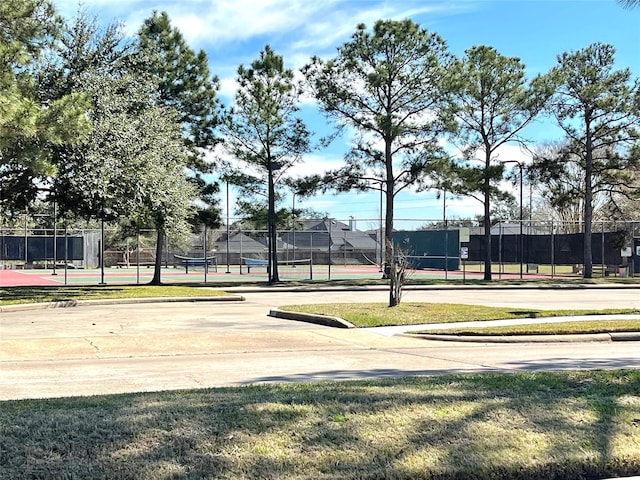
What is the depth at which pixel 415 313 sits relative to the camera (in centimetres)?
1717

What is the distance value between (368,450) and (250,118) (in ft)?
94.2

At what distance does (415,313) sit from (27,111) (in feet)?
35.0

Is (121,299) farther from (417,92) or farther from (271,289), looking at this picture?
(417,92)

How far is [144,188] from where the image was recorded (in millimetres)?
22859

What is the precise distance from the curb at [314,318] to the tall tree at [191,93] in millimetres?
15391

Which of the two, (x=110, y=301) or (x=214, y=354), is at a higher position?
(x=110, y=301)

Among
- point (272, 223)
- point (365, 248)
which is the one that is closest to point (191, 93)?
point (272, 223)

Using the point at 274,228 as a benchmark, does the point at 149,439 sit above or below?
below

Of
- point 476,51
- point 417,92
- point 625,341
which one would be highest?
point 476,51

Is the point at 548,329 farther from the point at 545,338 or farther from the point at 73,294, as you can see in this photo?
the point at 73,294

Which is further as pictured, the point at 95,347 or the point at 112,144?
the point at 112,144

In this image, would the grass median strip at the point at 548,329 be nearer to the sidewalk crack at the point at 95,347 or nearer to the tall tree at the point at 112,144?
the sidewalk crack at the point at 95,347

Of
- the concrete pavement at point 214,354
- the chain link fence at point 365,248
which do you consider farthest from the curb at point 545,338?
the chain link fence at point 365,248

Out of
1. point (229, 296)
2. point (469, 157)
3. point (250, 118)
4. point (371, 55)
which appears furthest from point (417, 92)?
point (229, 296)
